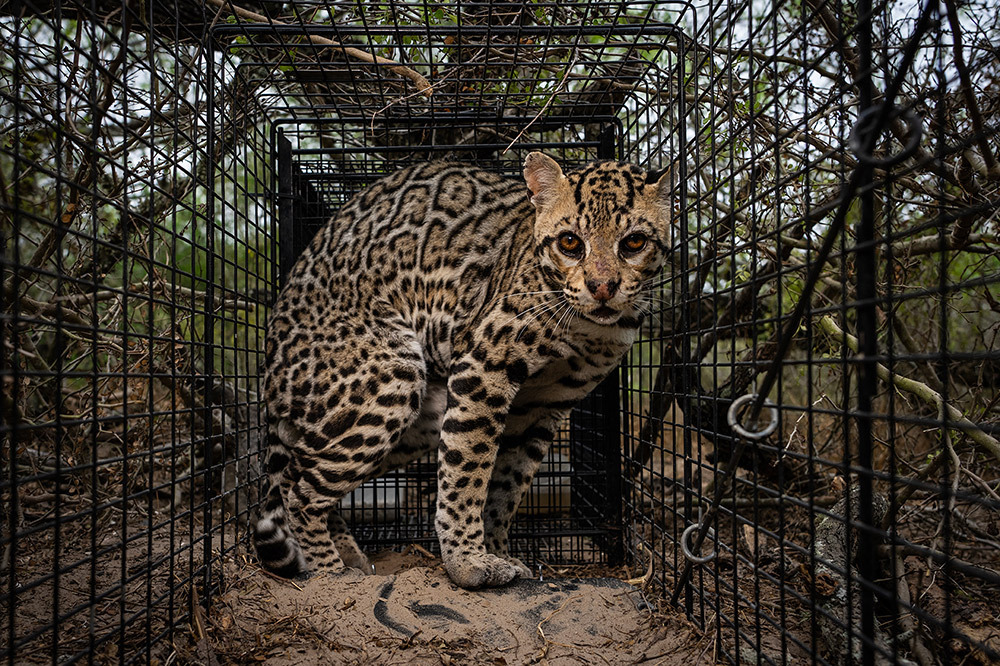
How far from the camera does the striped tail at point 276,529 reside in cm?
340

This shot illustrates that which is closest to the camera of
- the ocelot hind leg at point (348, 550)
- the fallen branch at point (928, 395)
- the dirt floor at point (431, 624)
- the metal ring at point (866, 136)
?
the metal ring at point (866, 136)

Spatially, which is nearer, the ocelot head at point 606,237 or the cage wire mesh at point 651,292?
the cage wire mesh at point 651,292

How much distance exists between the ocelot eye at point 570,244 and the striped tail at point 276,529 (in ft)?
6.62

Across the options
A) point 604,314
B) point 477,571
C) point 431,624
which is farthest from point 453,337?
point 431,624

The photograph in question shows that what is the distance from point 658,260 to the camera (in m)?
3.39

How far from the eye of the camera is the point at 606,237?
3.29 metres

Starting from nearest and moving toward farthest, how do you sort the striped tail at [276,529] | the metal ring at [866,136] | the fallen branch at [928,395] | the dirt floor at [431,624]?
1. the metal ring at [866,136]
2. the dirt floor at [431,624]
3. the fallen branch at [928,395]
4. the striped tail at [276,529]

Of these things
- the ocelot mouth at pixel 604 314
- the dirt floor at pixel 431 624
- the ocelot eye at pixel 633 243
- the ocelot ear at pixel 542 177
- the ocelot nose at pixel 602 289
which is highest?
the ocelot ear at pixel 542 177

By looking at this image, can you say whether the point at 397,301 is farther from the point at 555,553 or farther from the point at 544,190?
the point at 555,553

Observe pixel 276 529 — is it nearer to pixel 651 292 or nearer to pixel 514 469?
pixel 514 469

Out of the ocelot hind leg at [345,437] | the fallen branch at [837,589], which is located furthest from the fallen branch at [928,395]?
the ocelot hind leg at [345,437]

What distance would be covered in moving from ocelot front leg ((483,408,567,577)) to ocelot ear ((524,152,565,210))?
49.8 inches

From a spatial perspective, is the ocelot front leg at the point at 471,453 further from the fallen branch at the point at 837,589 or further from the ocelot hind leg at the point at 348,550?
the fallen branch at the point at 837,589

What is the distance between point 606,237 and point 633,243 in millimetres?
142
